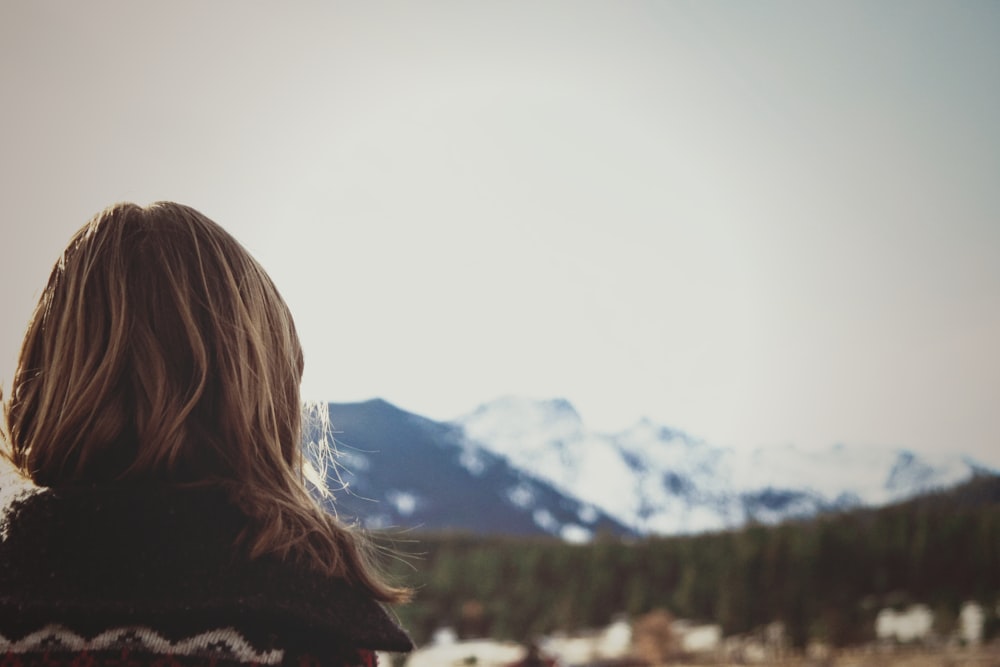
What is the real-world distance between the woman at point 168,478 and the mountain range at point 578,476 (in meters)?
3.13

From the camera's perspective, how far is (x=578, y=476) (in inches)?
471

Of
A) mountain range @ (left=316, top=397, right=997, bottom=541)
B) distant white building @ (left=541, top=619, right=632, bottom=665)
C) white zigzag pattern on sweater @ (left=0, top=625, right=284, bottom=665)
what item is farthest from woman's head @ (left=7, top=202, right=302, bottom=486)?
distant white building @ (left=541, top=619, right=632, bottom=665)

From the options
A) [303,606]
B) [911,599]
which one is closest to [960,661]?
[911,599]

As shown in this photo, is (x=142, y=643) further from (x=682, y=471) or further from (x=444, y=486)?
(x=682, y=471)

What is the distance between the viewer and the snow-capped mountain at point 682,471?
7494 mm

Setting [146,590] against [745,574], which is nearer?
[146,590]

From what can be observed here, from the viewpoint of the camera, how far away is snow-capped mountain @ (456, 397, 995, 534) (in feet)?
24.6

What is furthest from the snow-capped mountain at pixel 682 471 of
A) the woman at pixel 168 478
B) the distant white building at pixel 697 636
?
the woman at pixel 168 478

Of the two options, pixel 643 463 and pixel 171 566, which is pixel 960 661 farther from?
pixel 643 463

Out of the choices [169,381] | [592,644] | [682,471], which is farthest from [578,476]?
[169,381]

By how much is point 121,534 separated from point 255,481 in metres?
0.16

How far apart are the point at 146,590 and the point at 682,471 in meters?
12.7

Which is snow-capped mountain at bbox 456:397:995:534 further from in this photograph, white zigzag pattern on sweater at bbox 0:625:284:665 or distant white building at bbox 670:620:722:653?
white zigzag pattern on sweater at bbox 0:625:284:665

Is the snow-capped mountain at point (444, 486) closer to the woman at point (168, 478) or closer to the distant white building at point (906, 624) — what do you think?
the distant white building at point (906, 624)
